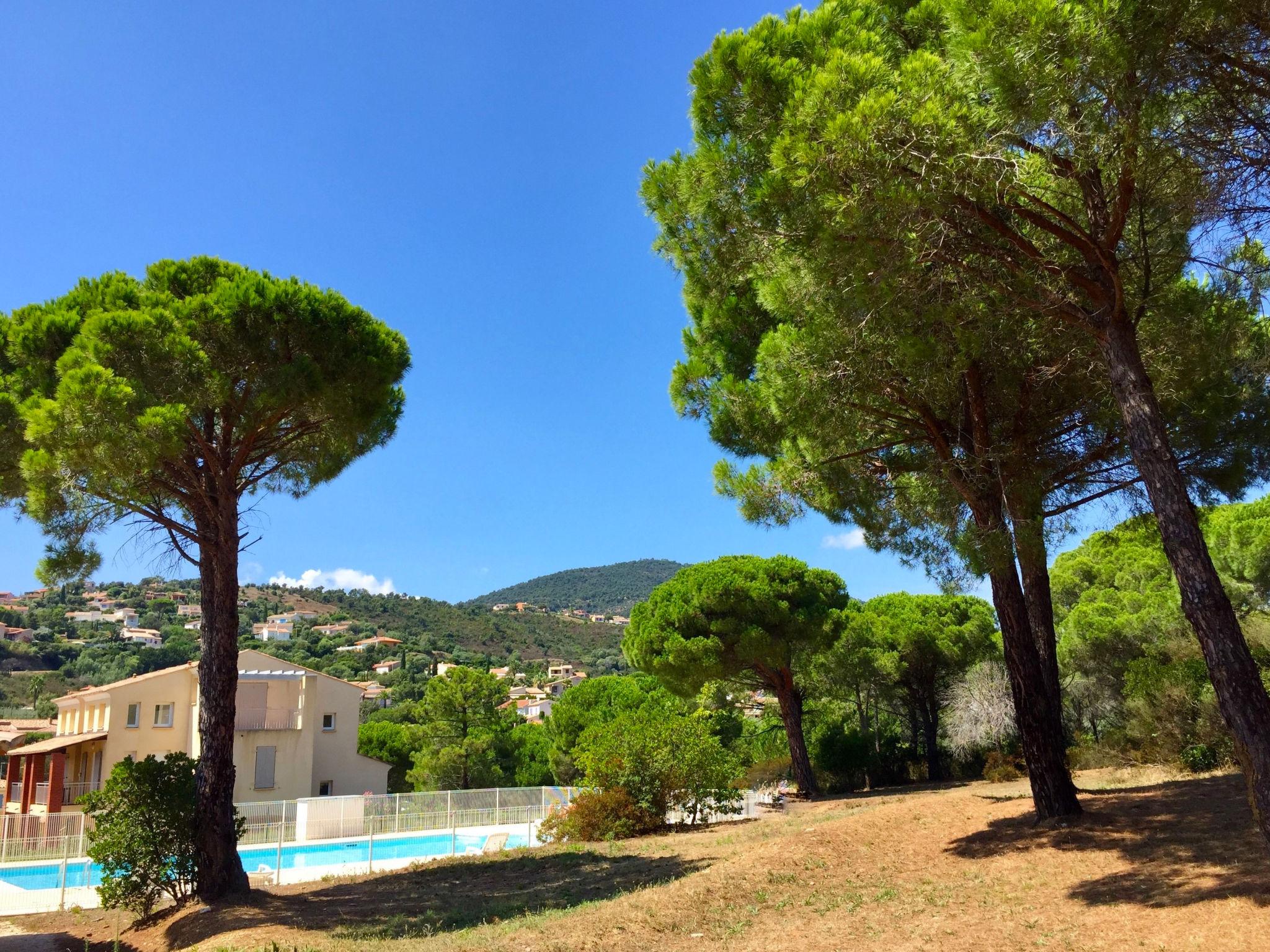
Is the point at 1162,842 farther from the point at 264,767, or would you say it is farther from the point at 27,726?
the point at 27,726

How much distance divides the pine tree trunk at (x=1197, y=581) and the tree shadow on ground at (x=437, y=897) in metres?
5.10

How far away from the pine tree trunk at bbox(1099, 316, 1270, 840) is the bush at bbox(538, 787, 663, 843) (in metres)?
10.1

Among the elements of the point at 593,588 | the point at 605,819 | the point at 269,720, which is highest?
the point at 593,588

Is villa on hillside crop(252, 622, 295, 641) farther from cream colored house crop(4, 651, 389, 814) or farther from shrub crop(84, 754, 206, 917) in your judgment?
shrub crop(84, 754, 206, 917)

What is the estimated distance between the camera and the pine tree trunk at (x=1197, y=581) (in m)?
4.58

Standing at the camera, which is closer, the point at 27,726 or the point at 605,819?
the point at 605,819

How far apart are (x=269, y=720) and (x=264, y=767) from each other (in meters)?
1.56

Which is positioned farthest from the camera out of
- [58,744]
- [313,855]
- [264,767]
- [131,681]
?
[264,767]

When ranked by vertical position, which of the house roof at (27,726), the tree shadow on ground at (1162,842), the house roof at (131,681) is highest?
the house roof at (131,681)

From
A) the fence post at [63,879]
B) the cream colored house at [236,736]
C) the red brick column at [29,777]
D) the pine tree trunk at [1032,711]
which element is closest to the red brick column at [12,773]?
the cream colored house at [236,736]

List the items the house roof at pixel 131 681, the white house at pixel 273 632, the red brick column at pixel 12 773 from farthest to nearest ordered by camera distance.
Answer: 1. the white house at pixel 273 632
2. the red brick column at pixel 12 773
3. the house roof at pixel 131 681

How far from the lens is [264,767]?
27.8 meters

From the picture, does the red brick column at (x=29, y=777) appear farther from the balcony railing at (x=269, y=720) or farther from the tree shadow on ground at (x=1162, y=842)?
the tree shadow on ground at (x=1162, y=842)

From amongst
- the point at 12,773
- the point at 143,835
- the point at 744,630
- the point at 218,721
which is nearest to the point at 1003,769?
the point at 744,630
